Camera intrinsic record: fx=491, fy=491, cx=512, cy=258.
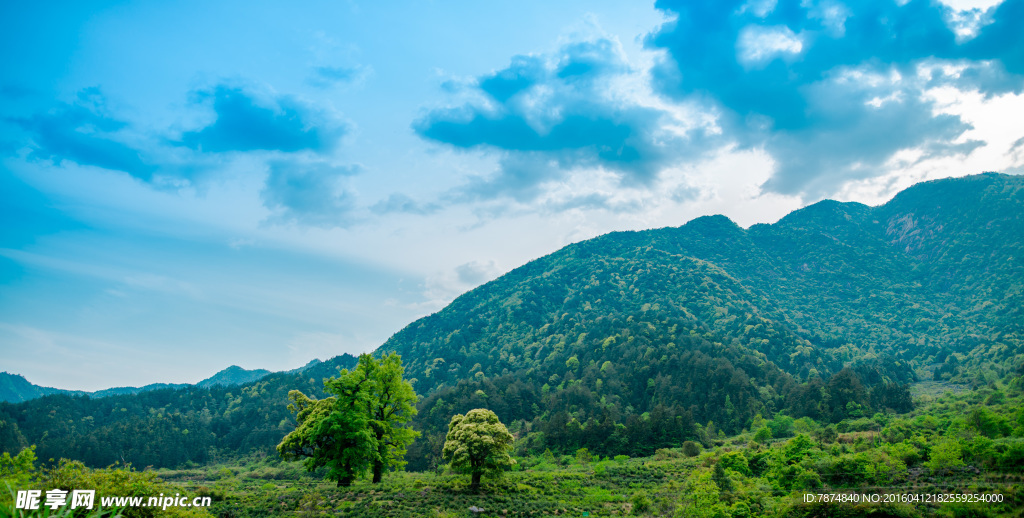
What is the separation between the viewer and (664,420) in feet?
259

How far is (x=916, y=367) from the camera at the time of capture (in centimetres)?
14375

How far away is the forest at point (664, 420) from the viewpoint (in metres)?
31.6

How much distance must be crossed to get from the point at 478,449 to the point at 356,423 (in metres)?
9.87

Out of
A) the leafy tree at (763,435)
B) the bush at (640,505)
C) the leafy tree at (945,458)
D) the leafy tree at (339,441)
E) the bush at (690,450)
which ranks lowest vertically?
the bush at (690,450)

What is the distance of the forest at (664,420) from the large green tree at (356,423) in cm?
232

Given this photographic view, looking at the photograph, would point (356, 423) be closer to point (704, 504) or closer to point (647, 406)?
point (704, 504)

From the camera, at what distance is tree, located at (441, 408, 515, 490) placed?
3953cm

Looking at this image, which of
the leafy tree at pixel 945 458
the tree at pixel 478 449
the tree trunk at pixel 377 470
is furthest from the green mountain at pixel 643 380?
the leafy tree at pixel 945 458

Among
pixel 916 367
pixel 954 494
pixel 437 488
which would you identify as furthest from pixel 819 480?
pixel 916 367

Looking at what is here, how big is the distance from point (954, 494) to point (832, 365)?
13661 cm

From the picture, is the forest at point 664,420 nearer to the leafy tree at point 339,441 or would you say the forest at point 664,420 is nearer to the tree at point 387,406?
the leafy tree at point 339,441

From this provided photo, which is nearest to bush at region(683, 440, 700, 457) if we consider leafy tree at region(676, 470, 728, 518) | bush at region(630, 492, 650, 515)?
bush at region(630, 492, 650, 515)

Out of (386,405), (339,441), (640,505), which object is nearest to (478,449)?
(386,405)

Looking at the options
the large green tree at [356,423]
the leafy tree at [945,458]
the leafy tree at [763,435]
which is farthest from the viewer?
the leafy tree at [763,435]
